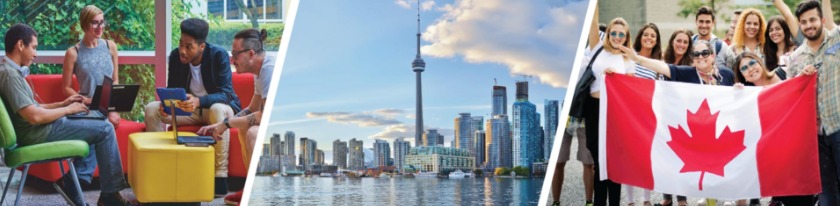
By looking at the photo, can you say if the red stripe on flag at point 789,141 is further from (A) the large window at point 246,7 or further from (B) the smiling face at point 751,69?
(A) the large window at point 246,7

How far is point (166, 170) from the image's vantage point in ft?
19.6

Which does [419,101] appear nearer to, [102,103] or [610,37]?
[102,103]

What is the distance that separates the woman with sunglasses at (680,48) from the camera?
5.91 metres

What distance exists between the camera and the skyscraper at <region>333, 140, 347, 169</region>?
11820 millimetres

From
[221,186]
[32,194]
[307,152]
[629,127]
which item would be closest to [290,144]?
[307,152]

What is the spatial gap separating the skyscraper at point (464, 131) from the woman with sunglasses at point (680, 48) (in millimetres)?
6903

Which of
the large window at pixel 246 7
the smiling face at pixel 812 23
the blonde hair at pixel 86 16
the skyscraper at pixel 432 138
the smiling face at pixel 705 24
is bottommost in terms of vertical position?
the skyscraper at pixel 432 138

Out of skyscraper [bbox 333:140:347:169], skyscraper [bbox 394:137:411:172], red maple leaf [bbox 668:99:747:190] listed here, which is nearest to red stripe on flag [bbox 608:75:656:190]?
red maple leaf [bbox 668:99:747:190]

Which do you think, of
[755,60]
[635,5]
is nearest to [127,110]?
[755,60]

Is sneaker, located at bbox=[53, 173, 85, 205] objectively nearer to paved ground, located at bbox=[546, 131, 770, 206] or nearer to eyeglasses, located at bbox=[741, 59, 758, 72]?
paved ground, located at bbox=[546, 131, 770, 206]

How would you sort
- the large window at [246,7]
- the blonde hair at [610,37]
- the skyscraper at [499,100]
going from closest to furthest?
the blonde hair at [610,37] < the large window at [246,7] < the skyscraper at [499,100]

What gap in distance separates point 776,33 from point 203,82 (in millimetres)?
2937

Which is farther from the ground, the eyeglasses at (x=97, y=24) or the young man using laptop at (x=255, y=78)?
the eyeglasses at (x=97, y=24)

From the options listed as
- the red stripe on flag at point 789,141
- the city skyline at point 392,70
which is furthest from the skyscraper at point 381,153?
the red stripe on flag at point 789,141
